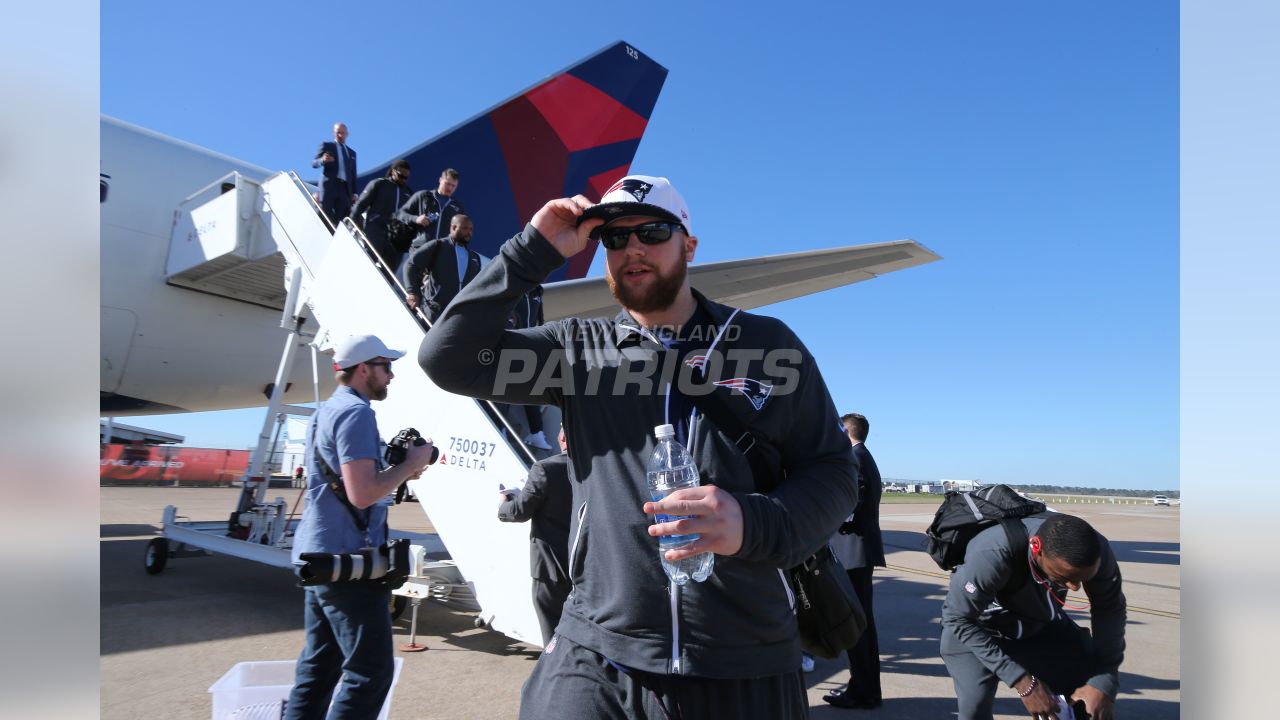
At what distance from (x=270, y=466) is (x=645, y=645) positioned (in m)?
7.01

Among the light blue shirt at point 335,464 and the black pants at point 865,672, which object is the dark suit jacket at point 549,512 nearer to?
the light blue shirt at point 335,464

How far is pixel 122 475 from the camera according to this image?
26.1 metres

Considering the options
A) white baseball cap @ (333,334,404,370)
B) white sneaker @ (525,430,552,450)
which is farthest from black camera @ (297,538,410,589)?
white sneaker @ (525,430,552,450)

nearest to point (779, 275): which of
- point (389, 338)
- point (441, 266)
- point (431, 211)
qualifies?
point (431, 211)

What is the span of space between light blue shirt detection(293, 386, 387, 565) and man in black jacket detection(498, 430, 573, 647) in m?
1.11

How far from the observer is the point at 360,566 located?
2.66 m

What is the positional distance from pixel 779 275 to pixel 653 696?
930cm

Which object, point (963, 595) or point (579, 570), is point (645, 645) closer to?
point (579, 570)

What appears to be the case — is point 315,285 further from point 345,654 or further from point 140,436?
point 140,436

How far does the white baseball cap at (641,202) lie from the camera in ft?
5.46

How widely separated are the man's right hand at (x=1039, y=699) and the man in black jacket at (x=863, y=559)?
4.78ft

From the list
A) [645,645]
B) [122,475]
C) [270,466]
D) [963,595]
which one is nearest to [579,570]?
[645,645]

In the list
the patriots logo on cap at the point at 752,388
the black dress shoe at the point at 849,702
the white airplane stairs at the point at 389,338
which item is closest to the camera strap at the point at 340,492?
the white airplane stairs at the point at 389,338

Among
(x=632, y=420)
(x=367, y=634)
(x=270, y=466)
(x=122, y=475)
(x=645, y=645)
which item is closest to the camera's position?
(x=645, y=645)
